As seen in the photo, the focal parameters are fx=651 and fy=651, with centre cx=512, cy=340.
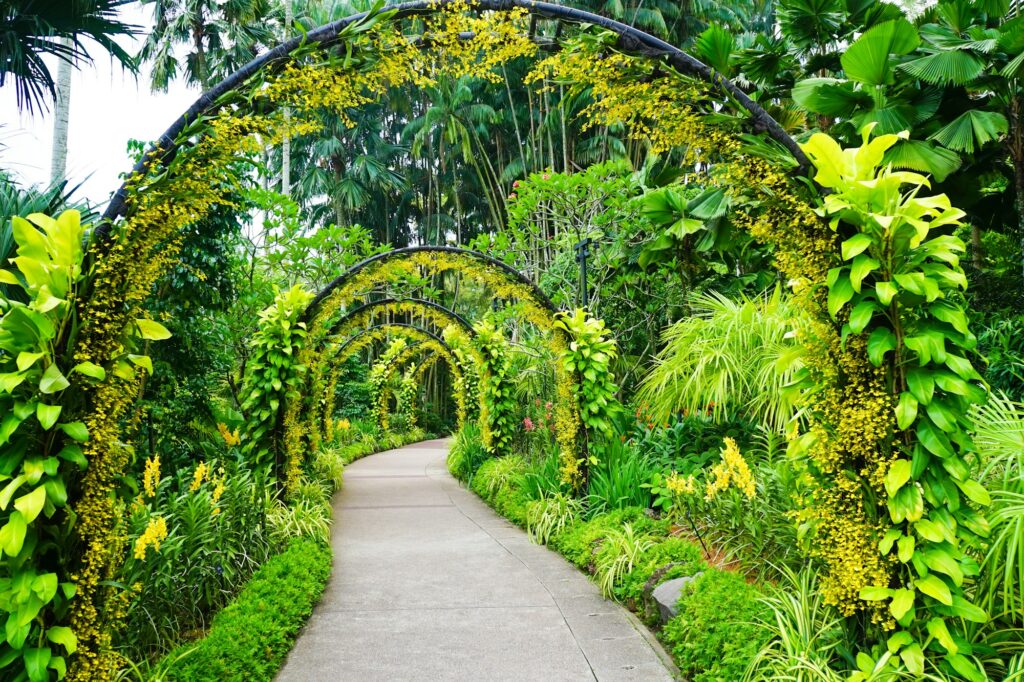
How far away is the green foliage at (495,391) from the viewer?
996 centimetres

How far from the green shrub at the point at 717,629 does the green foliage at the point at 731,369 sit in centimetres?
210

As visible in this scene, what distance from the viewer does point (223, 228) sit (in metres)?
6.16

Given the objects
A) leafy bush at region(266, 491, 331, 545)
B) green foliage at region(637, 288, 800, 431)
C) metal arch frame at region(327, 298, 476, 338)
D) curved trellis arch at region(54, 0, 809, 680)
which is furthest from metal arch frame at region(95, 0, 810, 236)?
metal arch frame at region(327, 298, 476, 338)

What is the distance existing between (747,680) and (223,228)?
5.64m

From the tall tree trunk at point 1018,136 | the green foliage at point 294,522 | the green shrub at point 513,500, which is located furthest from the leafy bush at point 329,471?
the tall tree trunk at point 1018,136

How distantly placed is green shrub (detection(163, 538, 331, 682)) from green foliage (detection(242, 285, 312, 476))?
1930 millimetres

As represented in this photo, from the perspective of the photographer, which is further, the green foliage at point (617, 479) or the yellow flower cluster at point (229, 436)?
the yellow flower cluster at point (229, 436)

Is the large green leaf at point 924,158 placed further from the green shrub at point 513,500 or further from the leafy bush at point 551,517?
the green shrub at point 513,500

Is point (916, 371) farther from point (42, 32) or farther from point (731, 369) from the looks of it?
point (42, 32)

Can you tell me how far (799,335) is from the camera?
2.81m

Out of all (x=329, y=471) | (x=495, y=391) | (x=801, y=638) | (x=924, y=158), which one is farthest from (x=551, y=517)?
(x=329, y=471)

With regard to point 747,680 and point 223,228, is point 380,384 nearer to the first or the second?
point 223,228

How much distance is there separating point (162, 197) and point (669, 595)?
324 cm

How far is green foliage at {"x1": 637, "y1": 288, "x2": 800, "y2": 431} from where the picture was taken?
17.7 feet
